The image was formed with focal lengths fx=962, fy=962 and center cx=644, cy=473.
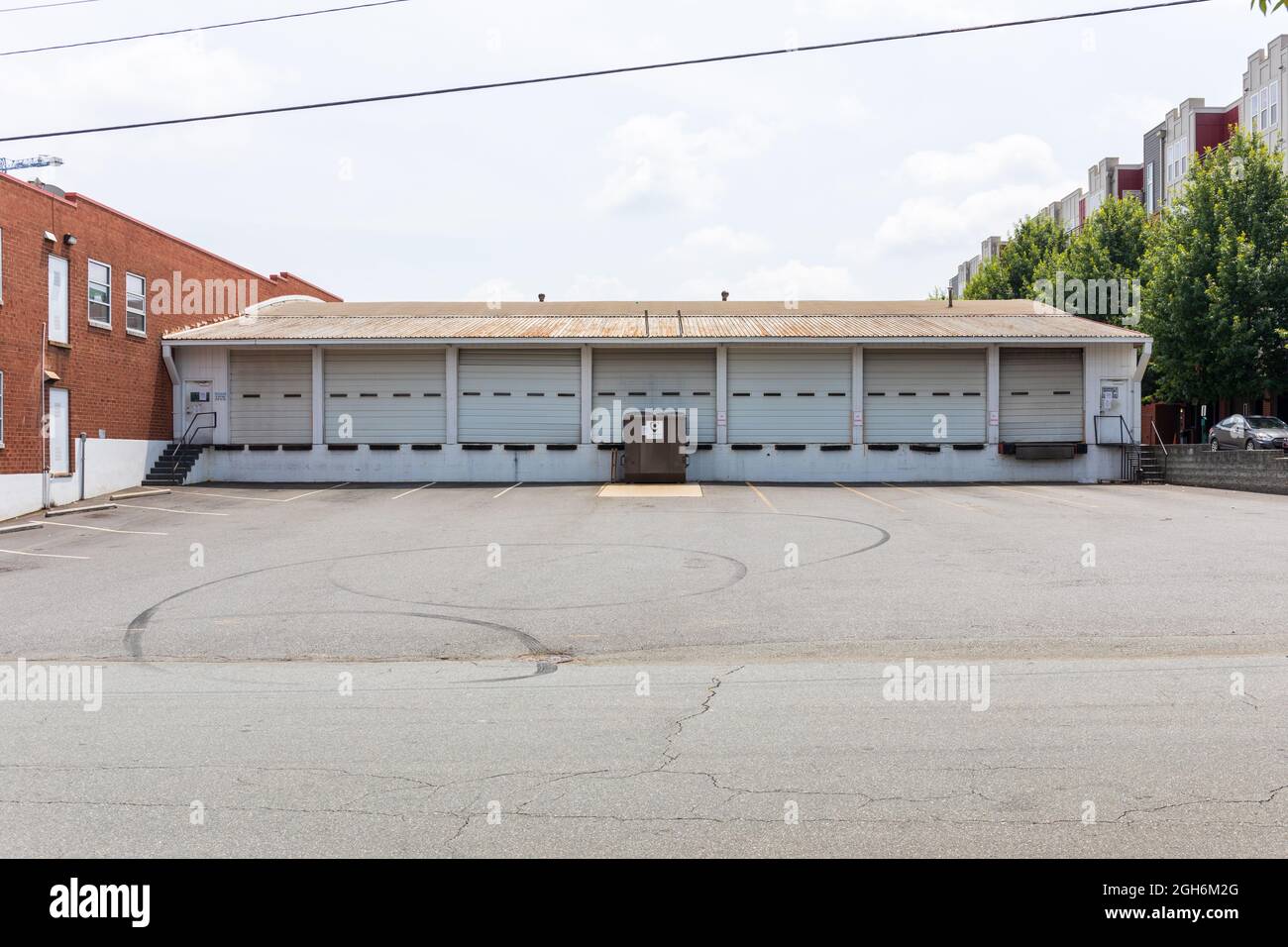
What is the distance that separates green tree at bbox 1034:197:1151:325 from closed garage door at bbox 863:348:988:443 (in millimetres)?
14342

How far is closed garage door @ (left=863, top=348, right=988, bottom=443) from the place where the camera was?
106 feet

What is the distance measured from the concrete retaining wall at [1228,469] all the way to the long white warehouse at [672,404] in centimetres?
212

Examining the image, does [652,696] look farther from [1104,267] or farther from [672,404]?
[1104,267]

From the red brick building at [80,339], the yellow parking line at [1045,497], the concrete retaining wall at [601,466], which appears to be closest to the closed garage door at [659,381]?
the concrete retaining wall at [601,466]

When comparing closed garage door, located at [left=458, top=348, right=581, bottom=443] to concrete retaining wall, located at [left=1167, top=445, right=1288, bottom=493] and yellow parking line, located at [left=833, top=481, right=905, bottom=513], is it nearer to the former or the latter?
yellow parking line, located at [left=833, top=481, right=905, bottom=513]

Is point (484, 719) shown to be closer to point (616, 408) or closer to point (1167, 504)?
point (1167, 504)

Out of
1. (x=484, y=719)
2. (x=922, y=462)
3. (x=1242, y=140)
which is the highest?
(x=1242, y=140)

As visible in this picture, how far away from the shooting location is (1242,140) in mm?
36188

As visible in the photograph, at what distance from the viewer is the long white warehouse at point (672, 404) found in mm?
31656

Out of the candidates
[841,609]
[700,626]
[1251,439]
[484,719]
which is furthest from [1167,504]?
[484,719]

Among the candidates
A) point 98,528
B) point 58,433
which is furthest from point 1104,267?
point 58,433

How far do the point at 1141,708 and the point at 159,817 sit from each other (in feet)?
20.3

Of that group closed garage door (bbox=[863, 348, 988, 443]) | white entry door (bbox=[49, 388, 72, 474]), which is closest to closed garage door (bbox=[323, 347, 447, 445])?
white entry door (bbox=[49, 388, 72, 474])

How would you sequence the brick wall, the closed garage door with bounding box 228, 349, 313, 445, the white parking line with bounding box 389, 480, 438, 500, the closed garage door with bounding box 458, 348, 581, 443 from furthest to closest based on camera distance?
the closed garage door with bounding box 228, 349, 313, 445, the closed garage door with bounding box 458, 348, 581, 443, the white parking line with bounding box 389, 480, 438, 500, the brick wall
